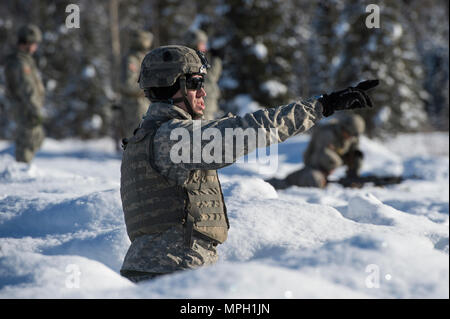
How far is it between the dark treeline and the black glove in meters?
11.6

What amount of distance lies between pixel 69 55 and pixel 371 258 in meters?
21.5

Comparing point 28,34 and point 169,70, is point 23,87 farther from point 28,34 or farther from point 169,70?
point 169,70

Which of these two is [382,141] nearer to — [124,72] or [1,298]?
[124,72]

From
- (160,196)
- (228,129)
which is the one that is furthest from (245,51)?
(228,129)

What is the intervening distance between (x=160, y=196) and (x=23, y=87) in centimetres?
611

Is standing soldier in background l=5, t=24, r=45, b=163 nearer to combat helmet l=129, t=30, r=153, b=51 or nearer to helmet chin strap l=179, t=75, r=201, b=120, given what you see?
combat helmet l=129, t=30, r=153, b=51

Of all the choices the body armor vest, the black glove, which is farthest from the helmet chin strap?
the black glove

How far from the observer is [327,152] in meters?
7.98

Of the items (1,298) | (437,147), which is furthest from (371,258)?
(437,147)

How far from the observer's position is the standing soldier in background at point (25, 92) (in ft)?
25.8

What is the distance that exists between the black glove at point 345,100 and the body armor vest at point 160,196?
640 mm

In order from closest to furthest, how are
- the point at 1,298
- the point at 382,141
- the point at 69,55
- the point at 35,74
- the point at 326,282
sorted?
the point at 326,282 → the point at 1,298 → the point at 35,74 → the point at 382,141 → the point at 69,55

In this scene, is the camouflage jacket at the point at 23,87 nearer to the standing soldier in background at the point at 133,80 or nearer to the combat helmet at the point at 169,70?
the standing soldier in background at the point at 133,80
